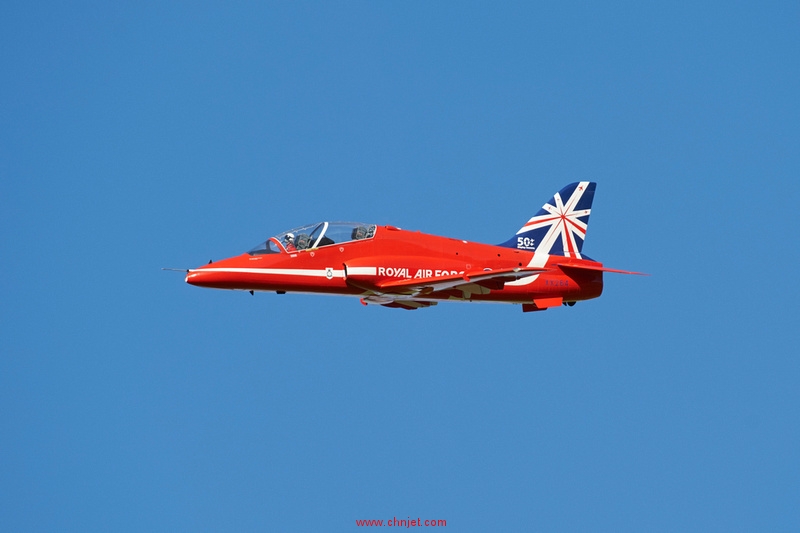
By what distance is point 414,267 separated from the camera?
35.8 meters

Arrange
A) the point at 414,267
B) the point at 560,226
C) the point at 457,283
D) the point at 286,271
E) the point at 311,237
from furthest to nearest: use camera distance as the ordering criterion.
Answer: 1. the point at 560,226
2. the point at 414,267
3. the point at 311,237
4. the point at 457,283
5. the point at 286,271

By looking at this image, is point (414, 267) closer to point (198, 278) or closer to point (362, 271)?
point (362, 271)

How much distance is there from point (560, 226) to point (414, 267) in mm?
6717

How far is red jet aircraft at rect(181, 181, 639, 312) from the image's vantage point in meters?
34.6

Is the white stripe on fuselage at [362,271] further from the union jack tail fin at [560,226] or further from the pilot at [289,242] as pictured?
the union jack tail fin at [560,226]

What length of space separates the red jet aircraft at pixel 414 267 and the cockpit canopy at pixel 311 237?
3cm

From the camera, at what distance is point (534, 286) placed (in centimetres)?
3769

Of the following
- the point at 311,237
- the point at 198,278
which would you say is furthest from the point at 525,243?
the point at 198,278

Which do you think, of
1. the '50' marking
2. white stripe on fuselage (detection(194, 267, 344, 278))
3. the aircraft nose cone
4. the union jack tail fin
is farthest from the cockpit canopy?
the union jack tail fin

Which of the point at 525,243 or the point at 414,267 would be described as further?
the point at 525,243

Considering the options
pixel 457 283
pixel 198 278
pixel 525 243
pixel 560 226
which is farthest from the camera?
pixel 560 226

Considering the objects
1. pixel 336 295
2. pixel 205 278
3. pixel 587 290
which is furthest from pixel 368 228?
pixel 587 290

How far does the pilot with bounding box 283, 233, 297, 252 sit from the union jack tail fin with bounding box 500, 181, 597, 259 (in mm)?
8404

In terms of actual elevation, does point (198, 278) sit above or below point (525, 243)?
below
